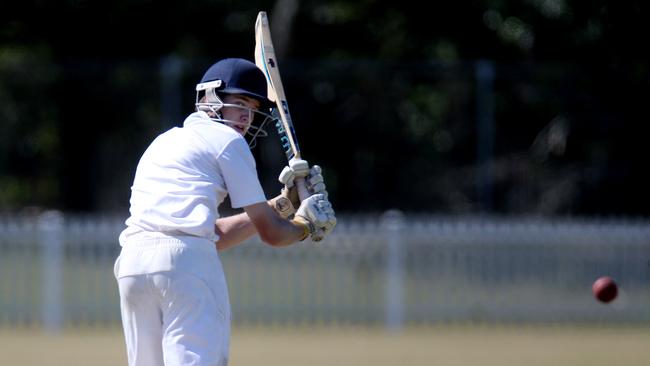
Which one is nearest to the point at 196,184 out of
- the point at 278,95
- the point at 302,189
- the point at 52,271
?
the point at 302,189

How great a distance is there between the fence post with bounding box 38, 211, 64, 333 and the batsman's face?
8.85 meters

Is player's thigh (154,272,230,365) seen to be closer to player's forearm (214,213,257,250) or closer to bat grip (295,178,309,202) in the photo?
player's forearm (214,213,257,250)

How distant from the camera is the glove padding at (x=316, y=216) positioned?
5504 mm

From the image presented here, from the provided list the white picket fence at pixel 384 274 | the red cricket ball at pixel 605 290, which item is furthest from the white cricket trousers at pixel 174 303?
the white picket fence at pixel 384 274

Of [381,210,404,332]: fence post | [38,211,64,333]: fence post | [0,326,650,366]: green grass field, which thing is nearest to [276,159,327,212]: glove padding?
[0,326,650,366]: green grass field

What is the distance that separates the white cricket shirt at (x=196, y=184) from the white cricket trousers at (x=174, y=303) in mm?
77

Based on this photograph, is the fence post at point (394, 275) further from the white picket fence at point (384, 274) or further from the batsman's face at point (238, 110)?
the batsman's face at point (238, 110)

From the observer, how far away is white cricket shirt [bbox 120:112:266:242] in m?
5.11

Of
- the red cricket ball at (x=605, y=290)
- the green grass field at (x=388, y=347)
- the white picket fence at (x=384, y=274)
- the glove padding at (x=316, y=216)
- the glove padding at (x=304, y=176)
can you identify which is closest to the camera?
the glove padding at (x=316, y=216)

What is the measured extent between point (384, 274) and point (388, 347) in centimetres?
206

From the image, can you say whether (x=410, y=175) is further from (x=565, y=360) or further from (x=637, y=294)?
(x=565, y=360)

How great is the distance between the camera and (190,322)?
500 centimetres

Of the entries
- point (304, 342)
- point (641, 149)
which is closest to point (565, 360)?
point (304, 342)

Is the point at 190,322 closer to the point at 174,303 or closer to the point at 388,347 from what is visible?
the point at 174,303
